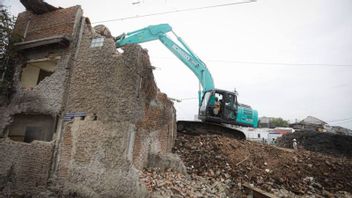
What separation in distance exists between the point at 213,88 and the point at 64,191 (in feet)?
22.9

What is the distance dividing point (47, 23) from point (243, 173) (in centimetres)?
780

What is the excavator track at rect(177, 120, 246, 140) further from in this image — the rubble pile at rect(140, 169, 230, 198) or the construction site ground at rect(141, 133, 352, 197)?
the rubble pile at rect(140, 169, 230, 198)

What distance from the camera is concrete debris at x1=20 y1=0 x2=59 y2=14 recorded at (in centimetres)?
646

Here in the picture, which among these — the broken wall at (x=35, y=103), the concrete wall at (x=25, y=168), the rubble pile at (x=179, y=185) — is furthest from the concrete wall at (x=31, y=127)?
the rubble pile at (x=179, y=185)

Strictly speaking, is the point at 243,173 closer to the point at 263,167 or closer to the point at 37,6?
the point at 263,167

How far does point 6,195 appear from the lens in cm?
506

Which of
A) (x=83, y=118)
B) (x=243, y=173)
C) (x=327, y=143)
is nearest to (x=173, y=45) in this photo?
(x=83, y=118)

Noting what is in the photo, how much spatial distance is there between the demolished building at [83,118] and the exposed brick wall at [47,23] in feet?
0.15

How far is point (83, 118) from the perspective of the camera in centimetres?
510

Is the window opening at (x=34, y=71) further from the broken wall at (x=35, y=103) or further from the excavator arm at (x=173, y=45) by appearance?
the excavator arm at (x=173, y=45)

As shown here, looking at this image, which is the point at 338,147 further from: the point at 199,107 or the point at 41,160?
the point at 41,160

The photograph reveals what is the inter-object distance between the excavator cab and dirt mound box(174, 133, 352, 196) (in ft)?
6.78

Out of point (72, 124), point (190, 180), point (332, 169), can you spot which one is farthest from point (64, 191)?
point (332, 169)

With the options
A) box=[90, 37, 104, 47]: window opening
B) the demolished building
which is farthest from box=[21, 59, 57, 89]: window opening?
box=[90, 37, 104, 47]: window opening
